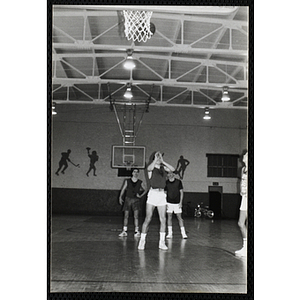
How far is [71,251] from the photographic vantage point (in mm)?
5344

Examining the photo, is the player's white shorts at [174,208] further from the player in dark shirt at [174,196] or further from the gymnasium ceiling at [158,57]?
the gymnasium ceiling at [158,57]

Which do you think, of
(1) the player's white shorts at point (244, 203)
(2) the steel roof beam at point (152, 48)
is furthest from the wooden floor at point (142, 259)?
(2) the steel roof beam at point (152, 48)

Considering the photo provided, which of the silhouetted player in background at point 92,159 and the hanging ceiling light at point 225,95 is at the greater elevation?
the hanging ceiling light at point 225,95

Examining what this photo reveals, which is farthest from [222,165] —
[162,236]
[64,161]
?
[64,161]

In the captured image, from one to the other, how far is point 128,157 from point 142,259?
1385 mm

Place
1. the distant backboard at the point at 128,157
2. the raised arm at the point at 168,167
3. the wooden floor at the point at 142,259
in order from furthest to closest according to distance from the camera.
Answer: the raised arm at the point at 168,167
the distant backboard at the point at 128,157
the wooden floor at the point at 142,259

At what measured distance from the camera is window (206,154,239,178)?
5.58 meters

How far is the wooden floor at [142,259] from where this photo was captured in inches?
204

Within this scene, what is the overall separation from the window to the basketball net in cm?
189

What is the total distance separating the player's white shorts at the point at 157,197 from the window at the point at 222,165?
697 millimetres

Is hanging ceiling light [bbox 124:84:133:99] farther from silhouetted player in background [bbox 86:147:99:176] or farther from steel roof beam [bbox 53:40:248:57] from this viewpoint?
silhouetted player in background [bbox 86:147:99:176]

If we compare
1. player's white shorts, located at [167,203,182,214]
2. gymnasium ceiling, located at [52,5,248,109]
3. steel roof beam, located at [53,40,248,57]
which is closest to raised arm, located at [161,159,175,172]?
player's white shorts, located at [167,203,182,214]
